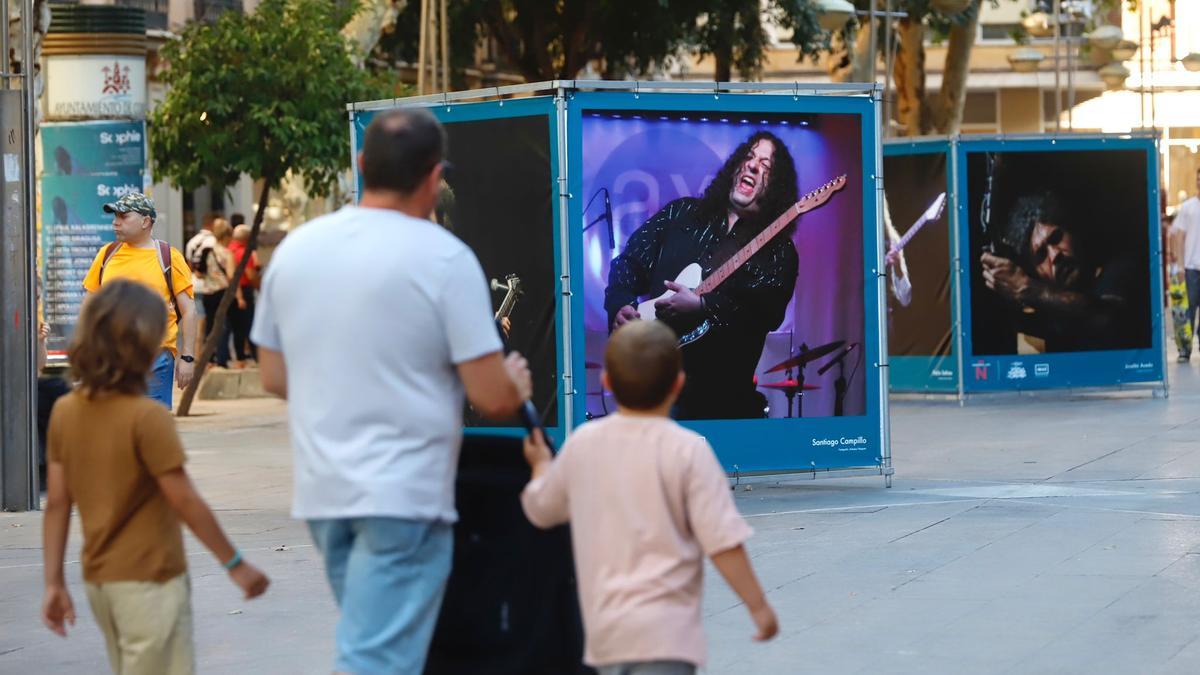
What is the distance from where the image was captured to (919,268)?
17.2 m

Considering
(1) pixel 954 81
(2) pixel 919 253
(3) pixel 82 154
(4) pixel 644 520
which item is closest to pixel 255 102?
(3) pixel 82 154

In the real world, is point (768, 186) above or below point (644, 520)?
above

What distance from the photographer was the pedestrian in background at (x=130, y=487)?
4547 mm

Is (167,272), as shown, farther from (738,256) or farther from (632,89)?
(738,256)

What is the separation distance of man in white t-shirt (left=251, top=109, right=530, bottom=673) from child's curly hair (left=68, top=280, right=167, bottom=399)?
14.3 inches

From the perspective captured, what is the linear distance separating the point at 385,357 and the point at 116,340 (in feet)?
2.13

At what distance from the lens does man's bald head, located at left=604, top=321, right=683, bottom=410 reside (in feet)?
14.2

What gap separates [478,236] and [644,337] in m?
6.64

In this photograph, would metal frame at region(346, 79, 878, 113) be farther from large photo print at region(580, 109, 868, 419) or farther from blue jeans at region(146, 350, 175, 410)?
blue jeans at region(146, 350, 175, 410)

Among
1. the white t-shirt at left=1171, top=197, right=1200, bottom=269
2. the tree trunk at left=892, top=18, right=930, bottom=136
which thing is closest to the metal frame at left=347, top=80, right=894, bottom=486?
the white t-shirt at left=1171, top=197, right=1200, bottom=269

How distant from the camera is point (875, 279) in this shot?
37.0 feet

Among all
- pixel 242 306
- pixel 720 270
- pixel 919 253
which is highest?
pixel 919 253

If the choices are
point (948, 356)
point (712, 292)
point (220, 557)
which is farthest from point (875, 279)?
point (220, 557)

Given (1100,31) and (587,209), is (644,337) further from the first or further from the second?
(1100,31)
